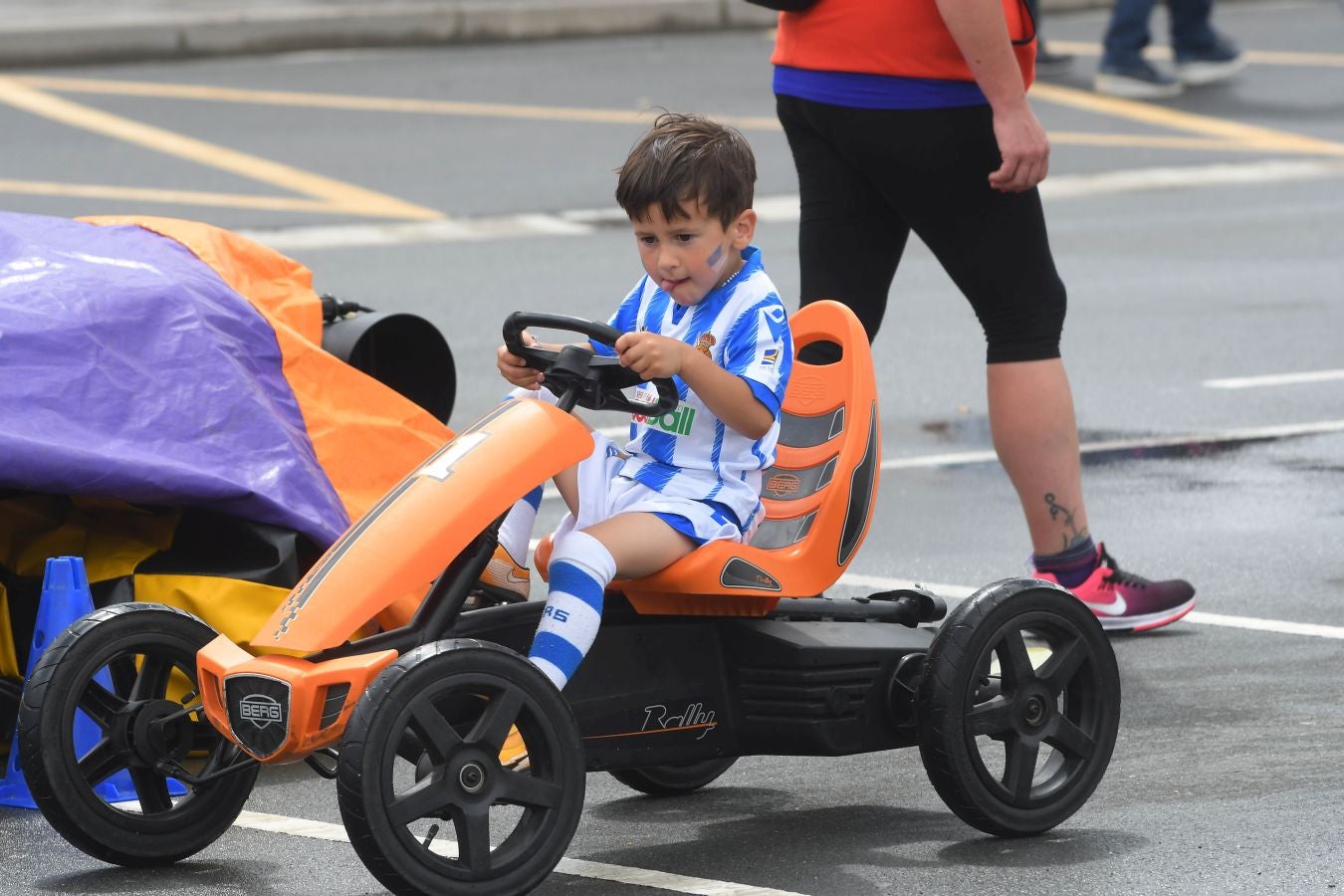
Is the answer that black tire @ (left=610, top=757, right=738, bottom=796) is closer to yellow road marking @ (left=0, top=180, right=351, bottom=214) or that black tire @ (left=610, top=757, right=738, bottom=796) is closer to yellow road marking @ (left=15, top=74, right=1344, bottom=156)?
yellow road marking @ (left=0, top=180, right=351, bottom=214)

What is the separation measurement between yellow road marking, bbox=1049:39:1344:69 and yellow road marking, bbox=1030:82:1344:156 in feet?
4.81

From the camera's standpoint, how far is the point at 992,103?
213 inches

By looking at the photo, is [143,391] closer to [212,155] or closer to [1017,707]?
[1017,707]

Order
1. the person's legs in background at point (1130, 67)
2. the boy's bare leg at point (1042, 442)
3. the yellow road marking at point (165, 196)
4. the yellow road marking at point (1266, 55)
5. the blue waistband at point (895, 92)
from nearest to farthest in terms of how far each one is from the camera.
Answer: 1. the blue waistband at point (895, 92)
2. the boy's bare leg at point (1042, 442)
3. the yellow road marking at point (165, 196)
4. the person's legs in background at point (1130, 67)
5. the yellow road marking at point (1266, 55)

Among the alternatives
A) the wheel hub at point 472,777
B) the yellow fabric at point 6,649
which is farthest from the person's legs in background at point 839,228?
the wheel hub at point 472,777

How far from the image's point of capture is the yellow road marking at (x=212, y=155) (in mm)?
12602

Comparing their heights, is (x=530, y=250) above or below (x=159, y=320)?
below

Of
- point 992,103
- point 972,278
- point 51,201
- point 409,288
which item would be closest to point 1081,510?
point 972,278

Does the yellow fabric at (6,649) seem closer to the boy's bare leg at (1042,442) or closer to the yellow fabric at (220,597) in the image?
the yellow fabric at (220,597)

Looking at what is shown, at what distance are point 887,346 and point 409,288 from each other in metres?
2.30

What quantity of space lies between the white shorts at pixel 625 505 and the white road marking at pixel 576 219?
7219mm

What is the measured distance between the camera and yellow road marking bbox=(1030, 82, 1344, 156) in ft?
48.3

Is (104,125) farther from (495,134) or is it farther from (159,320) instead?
(159,320)

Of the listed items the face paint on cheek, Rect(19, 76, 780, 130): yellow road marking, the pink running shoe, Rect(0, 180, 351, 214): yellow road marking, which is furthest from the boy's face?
Rect(19, 76, 780, 130): yellow road marking
